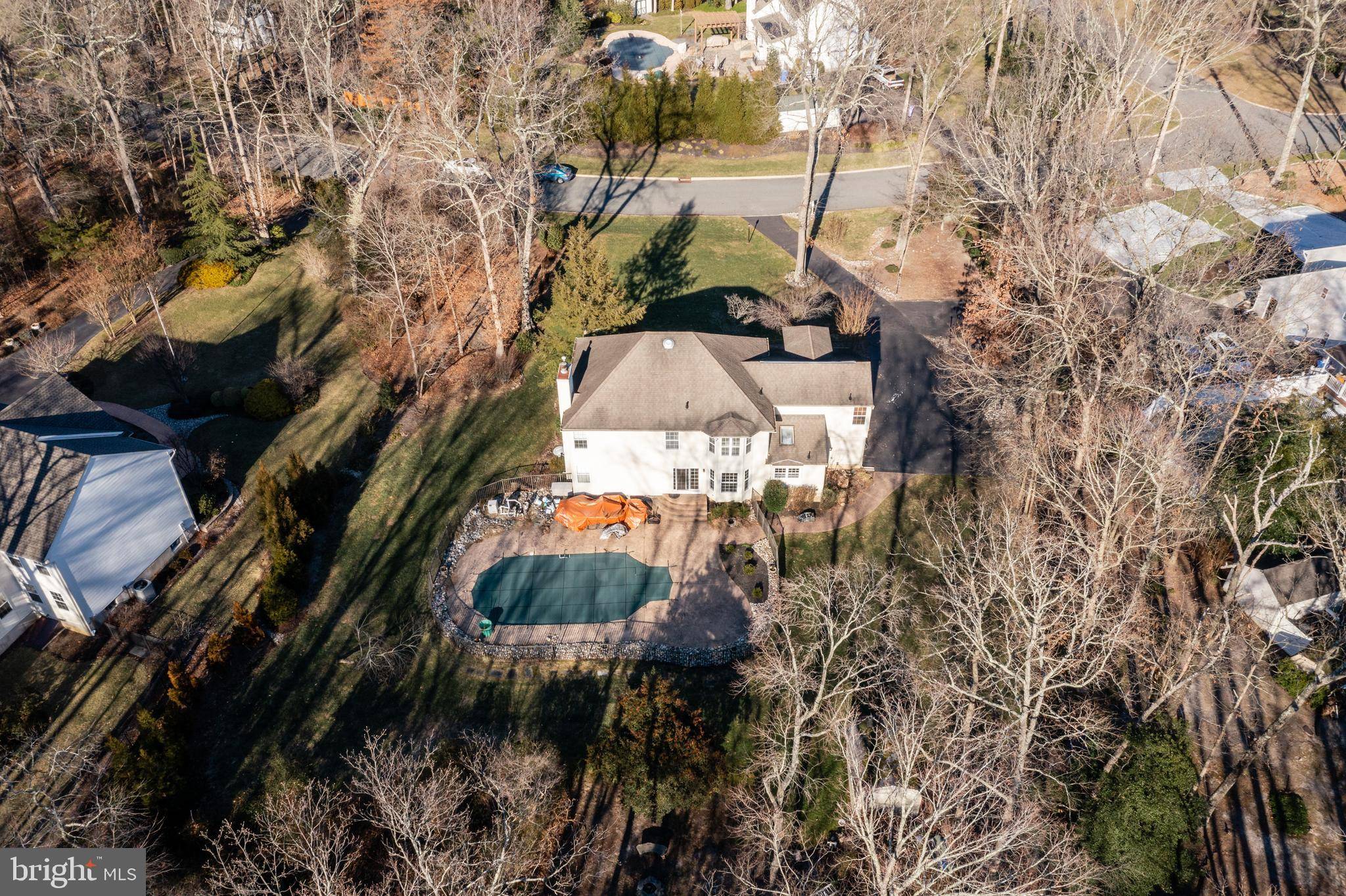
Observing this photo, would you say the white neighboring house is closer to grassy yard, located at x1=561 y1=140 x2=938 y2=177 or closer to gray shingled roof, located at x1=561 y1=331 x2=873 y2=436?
gray shingled roof, located at x1=561 y1=331 x2=873 y2=436

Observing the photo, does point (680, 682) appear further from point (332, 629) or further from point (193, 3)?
point (193, 3)

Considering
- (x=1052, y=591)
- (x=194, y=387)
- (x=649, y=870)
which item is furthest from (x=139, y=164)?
(x=1052, y=591)

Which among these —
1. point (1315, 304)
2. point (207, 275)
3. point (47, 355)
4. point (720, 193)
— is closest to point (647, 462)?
point (47, 355)

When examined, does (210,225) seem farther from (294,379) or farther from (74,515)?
(74,515)

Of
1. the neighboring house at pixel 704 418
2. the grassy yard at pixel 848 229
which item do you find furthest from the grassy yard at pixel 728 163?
the neighboring house at pixel 704 418

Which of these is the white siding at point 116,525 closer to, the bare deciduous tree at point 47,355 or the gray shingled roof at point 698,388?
the bare deciduous tree at point 47,355
